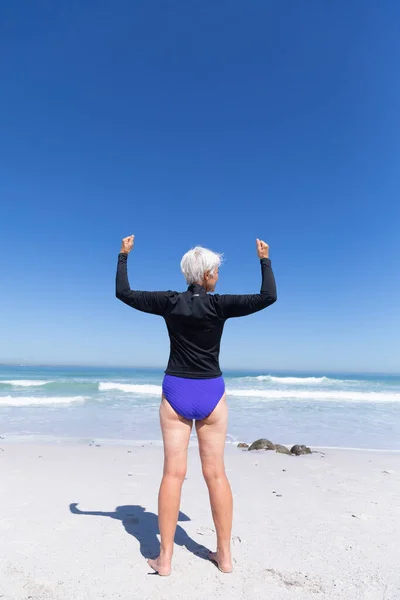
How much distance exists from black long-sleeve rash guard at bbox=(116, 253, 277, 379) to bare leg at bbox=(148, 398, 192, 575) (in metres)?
0.36

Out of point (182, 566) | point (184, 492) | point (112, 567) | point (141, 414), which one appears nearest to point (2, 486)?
point (184, 492)

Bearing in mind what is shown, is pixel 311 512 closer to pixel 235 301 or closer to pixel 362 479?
pixel 362 479

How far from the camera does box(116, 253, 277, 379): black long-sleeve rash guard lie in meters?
3.05

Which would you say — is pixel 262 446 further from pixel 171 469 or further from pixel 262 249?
pixel 262 249

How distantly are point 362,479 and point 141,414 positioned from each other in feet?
34.1

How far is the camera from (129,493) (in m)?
5.14

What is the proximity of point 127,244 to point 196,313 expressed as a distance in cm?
89

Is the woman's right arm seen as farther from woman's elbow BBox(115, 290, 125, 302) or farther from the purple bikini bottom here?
woman's elbow BBox(115, 290, 125, 302)

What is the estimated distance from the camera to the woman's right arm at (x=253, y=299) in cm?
300

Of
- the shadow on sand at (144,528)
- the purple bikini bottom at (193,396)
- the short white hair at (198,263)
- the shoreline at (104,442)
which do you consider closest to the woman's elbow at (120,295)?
the short white hair at (198,263)

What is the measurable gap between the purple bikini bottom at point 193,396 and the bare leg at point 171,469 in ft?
0.27

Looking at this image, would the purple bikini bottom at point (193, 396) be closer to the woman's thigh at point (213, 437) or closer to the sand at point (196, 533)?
the woman's thigh at point (213, 437)

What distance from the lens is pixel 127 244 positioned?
11.1 ft

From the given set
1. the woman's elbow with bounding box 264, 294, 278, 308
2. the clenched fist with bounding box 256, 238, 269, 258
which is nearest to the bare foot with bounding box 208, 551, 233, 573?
the woman's elbow with bounding box 264, 294, 278, 308
